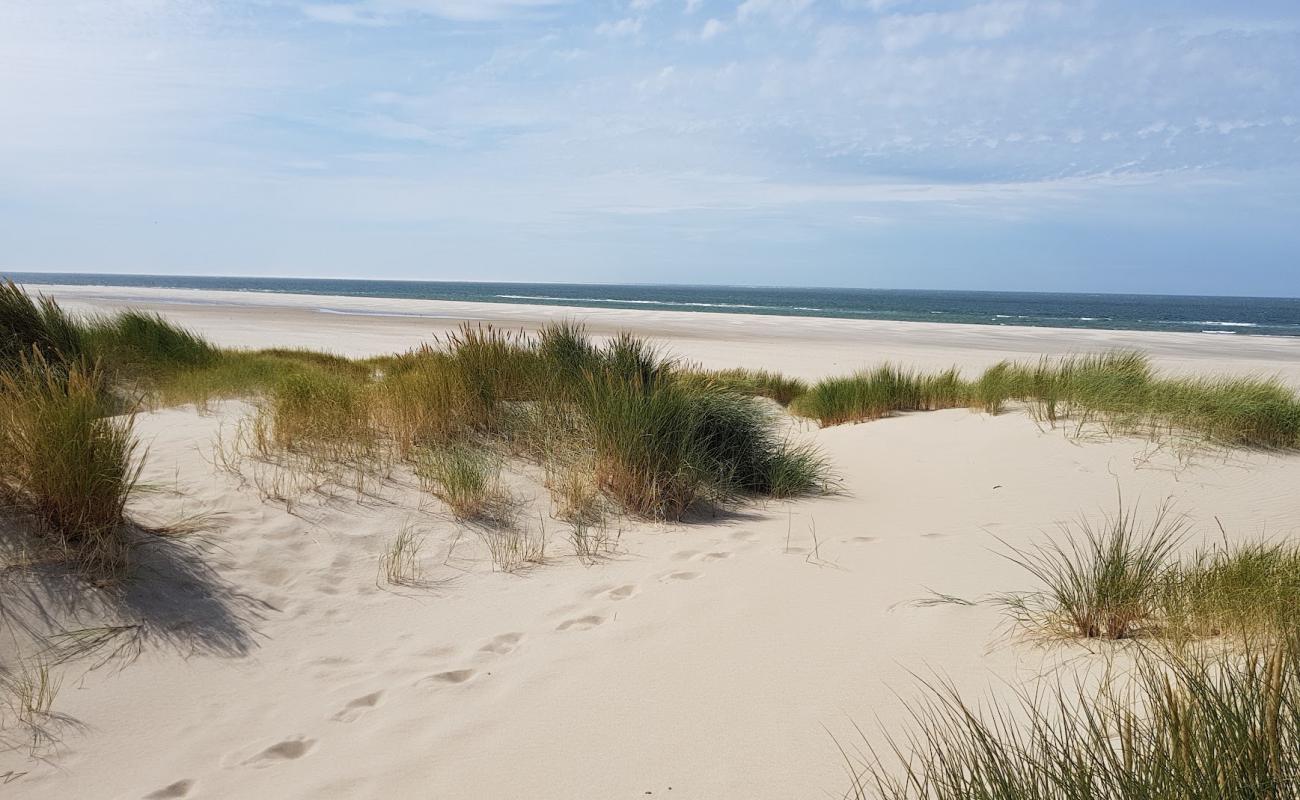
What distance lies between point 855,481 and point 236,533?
5085 millimetres

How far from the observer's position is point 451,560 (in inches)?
197

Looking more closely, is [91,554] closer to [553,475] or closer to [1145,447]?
[553,475]

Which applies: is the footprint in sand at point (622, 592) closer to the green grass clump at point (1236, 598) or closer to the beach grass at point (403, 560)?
the beach grass at point (403, 560)

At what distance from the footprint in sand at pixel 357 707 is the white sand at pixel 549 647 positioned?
1cm

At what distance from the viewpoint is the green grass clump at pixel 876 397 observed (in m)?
11.2

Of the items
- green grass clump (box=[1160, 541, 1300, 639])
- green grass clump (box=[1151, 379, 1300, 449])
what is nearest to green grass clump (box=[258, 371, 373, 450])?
green grass clump (box=[1160, 541, 1300, 639])

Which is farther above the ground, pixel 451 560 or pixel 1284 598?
pixel 1284 598

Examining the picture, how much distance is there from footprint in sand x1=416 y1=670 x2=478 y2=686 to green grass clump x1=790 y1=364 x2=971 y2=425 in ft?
26.7

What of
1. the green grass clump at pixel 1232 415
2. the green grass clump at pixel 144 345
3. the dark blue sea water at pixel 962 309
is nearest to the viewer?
the green grass clump at pixel 1232 415

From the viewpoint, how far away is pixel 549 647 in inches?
150

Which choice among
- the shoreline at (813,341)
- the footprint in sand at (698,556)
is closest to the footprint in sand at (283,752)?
the footprint in sand at (698,556)

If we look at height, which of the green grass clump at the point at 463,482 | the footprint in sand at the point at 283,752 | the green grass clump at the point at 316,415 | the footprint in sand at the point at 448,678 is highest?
the green grass clump at the point at 316,415

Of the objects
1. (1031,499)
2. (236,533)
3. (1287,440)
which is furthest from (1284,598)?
(1287,440)

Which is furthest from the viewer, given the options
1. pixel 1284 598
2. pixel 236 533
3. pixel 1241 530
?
pixel 1241 530
